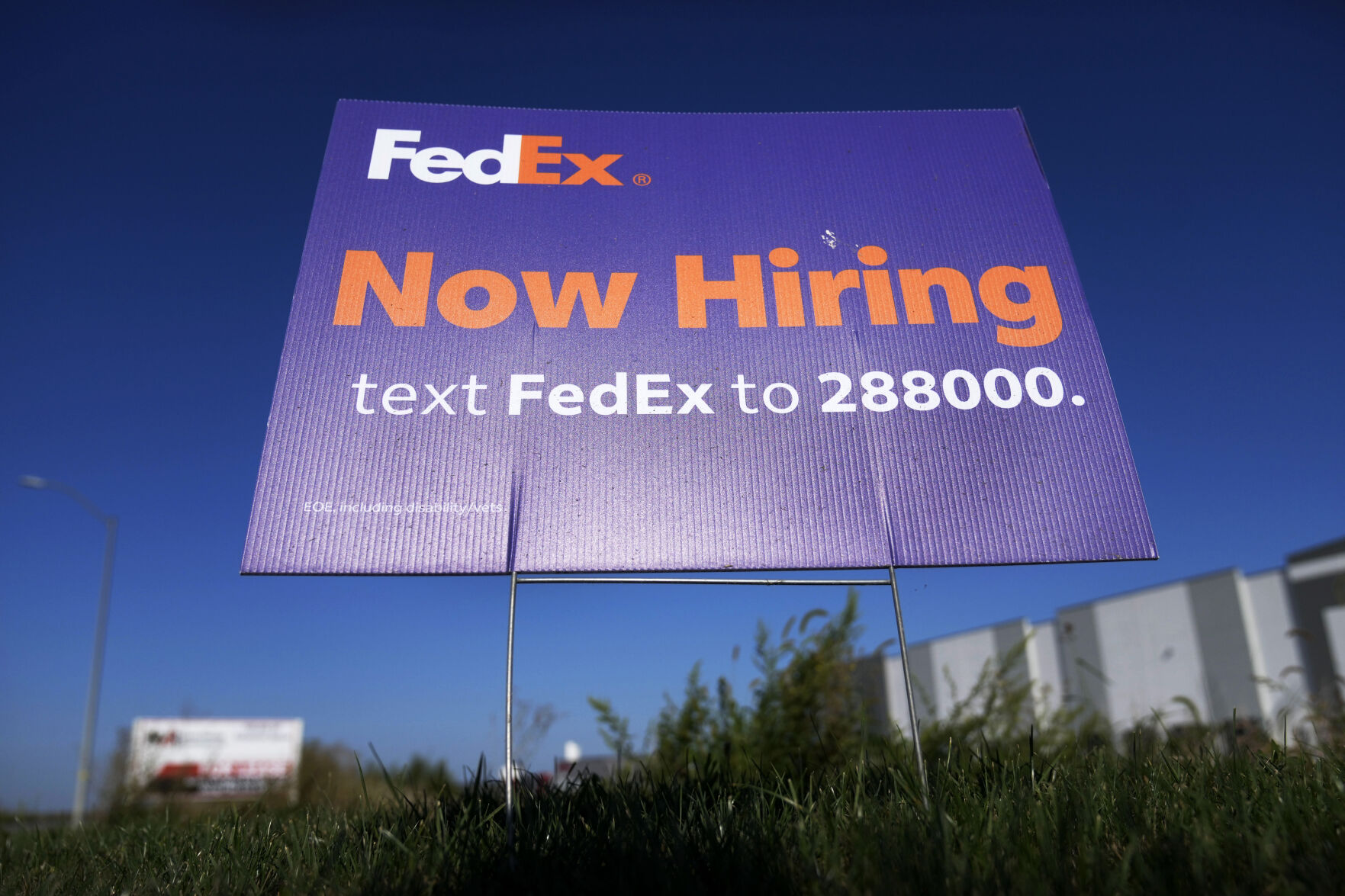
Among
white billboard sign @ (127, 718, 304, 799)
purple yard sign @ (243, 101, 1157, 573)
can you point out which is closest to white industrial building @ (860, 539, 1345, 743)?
purple yard sign @ (243, 101, 1157, 573)

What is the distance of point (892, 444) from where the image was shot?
12.0 ft

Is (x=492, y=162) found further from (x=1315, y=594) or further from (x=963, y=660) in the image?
(x=963, y=660)

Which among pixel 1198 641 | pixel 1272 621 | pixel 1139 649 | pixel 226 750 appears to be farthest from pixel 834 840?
pixel 226 750

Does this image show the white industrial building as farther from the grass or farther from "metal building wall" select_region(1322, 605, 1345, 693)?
the grass

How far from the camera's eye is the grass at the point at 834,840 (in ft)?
7.02

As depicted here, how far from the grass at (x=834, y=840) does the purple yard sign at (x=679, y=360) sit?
2.87 feet

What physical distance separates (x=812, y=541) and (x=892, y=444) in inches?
22.6

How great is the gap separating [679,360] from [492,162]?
150cm

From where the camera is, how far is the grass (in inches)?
84.3

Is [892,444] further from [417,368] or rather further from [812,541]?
[417,368]

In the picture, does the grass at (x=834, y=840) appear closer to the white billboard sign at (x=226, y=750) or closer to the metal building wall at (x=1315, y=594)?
the metal building wall at (x=1315, y=594)

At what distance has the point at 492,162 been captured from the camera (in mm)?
4312

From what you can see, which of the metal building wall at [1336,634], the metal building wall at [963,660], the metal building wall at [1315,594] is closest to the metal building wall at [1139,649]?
the metal building wall at [963,660]

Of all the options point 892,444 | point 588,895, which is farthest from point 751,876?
point 892,444
